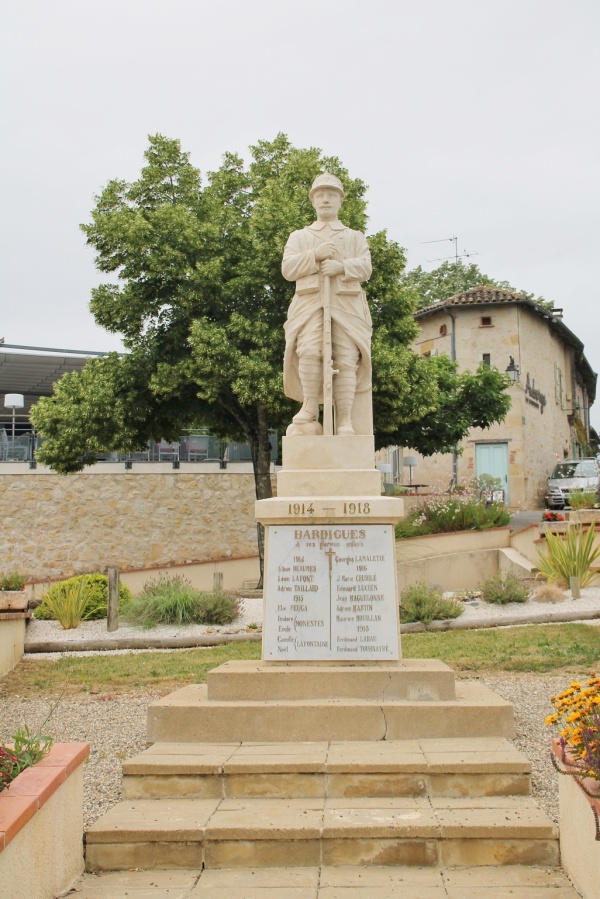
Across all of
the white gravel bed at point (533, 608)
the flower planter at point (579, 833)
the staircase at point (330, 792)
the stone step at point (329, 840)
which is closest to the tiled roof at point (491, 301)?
the white gravel bed at point (533, 608)

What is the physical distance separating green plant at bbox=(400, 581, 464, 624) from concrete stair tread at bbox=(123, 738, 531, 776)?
6192 mm

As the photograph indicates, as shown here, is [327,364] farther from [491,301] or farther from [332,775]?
[491,301]

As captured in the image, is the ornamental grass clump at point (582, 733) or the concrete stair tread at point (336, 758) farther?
the concrete stair tread at point (336, 758)

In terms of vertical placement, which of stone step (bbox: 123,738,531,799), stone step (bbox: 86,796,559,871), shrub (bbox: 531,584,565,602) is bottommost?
shrub (bbox: 531,584,565,602)

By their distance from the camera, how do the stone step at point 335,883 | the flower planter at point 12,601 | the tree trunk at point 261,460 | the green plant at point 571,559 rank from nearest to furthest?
the stone step at point 335,883 → the flower planter at point 12,601 → the green plant at point 571,559 → the tree trunk at point 261,460

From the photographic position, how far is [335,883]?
13.3ft

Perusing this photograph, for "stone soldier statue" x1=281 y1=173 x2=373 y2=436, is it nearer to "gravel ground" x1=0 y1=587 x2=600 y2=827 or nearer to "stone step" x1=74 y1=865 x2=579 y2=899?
"gravel ground" x1=0 y1=587 x2=600 y2=827

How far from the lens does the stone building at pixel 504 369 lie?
2809 cm

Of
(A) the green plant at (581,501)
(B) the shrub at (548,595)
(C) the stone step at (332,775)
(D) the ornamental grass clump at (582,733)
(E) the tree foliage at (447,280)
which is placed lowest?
(B) the shrub at (548,595)

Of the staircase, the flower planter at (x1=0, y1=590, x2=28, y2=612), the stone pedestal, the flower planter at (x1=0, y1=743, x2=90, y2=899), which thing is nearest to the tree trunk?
the flower planter at (x1=0, y1=590, x2=28, y2=612)

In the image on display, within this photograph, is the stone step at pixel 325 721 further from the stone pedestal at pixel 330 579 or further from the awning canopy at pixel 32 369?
the awning canopy at pixel 32 369

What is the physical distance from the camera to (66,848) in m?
4.06

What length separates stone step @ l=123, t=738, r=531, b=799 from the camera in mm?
4805

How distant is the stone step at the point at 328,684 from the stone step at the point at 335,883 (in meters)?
1.65
